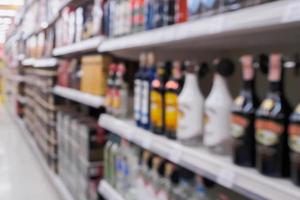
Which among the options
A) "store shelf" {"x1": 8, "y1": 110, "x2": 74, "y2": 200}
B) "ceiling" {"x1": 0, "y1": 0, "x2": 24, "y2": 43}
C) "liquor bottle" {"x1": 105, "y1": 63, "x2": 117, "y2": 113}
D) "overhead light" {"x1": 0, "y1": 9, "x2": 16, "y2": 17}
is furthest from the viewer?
"overhead light" {"x1": 0, "y1": 9, "x2": 16, "y2": 17}

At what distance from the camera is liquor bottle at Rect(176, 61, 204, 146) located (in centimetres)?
142

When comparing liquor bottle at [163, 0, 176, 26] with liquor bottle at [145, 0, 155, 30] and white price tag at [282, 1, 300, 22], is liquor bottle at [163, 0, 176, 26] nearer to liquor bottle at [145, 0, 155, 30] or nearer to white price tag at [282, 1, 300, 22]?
liquor bottle at [145, 0, 155, 30]

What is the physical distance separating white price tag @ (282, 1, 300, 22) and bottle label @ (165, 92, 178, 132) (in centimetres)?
74

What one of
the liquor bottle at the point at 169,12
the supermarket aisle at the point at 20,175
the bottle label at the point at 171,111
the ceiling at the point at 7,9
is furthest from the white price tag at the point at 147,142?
the ceiling at the point at 7,9

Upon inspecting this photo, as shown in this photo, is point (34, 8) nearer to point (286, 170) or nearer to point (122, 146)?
point (122, 146)

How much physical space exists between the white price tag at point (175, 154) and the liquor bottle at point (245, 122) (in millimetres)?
284

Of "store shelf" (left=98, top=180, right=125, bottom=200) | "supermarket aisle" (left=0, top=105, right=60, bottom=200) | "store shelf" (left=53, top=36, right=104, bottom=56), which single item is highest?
"store shelf" (left=53, top=36, right=104, bottom=56)

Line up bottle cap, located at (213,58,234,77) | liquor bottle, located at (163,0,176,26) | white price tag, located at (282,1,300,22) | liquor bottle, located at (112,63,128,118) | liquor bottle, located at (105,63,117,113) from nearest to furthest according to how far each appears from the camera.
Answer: white price tag, located at (282,1,300,22) < bottle cap, located at (213,58,234,77) < liquor bottle, located at (163,0,176,26) < liquor bottle, located at (112,63,128,118) < liquor bottle, located at (105,63,117,113)

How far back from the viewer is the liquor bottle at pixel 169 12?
1542 mm

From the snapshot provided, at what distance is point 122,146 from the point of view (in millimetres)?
2246

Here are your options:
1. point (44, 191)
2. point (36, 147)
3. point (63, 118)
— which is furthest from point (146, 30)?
point (36, 147)

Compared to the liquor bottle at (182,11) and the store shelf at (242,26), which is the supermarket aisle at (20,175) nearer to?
the store shelf at (242,26)

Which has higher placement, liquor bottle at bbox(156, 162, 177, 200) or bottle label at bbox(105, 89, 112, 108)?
bottle label at bbox(105, 89, 112, 108)

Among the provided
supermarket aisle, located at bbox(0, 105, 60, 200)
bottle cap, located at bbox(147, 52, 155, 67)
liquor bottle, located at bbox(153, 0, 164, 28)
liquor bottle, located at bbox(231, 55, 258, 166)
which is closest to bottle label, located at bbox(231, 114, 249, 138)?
liquor bottle, located at bbox(231, 55, 258, 166)
